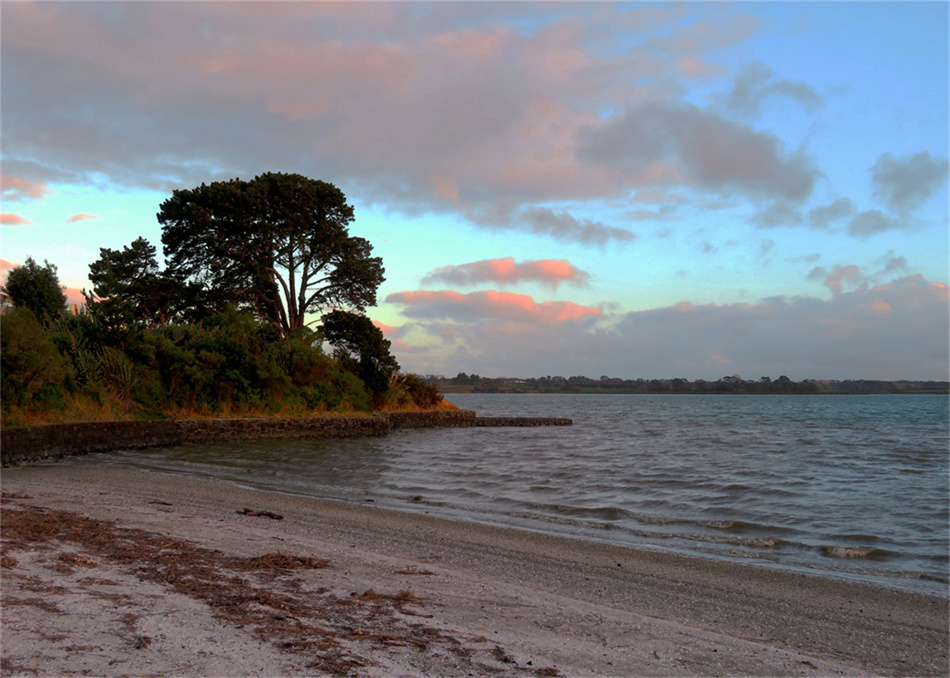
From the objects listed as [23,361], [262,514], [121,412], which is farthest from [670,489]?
[121,412]

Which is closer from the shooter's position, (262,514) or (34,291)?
(262,514)

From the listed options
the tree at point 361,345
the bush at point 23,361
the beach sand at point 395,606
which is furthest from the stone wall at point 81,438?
the tree at point 361,345

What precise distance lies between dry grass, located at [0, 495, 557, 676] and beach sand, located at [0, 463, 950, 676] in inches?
0.7

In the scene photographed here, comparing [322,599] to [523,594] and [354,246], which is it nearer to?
[523,594]

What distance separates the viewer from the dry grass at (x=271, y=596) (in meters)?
3.44

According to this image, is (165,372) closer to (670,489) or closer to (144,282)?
(144,282)

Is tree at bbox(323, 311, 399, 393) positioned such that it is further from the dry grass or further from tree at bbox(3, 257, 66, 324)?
the dry grass

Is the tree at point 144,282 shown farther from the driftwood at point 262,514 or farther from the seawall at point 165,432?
the driftwood at point 262,514

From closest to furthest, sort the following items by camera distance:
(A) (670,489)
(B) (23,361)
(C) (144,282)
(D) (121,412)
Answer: (A) (670,489) < (B) (23,361) < (D) (121,412) < (C) (144,282)

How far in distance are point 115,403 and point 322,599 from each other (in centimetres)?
1649

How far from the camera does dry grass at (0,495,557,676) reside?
344 centimetres

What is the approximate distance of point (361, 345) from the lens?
29.9 m

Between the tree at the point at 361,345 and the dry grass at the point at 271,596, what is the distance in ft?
76.3

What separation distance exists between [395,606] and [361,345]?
2596cm
